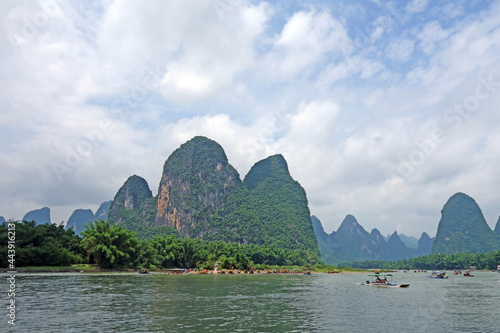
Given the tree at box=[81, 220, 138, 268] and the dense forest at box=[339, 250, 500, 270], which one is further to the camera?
the dense forest at box=[339, 250, 500, 270]

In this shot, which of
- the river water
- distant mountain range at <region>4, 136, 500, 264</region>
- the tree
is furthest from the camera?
distant mountain range at <region>4, 136, 500, 264</region>

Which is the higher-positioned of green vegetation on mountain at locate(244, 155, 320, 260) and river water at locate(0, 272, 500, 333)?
green vegetation on mountain at locate(244, 155, 320, 260)

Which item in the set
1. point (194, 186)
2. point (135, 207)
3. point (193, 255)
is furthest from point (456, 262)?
point (135, 207)

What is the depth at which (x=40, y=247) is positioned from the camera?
190ft

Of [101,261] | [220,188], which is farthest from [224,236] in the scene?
[101,261]

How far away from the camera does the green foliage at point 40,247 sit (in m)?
54.7

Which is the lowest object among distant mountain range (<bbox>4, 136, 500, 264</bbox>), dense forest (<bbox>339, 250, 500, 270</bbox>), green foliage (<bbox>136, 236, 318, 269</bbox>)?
dense forest (<bbox>339, 250, 500, 270</bbox>)

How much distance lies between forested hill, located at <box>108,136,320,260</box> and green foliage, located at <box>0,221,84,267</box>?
80436 mm

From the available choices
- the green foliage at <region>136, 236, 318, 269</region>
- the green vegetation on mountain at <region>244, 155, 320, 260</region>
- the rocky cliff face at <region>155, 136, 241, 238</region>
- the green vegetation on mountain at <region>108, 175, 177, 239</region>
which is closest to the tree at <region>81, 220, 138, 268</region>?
the green foliage at <region>136, 236, 318, 269</region>

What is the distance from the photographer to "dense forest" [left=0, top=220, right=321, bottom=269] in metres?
57.1

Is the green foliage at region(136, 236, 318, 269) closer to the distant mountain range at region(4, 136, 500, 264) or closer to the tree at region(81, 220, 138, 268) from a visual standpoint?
the tree at region(81, 220, 138, 268)

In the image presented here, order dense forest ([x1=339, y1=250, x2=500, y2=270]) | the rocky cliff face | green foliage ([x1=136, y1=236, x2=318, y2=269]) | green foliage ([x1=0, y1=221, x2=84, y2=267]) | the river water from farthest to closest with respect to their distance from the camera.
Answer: the rocky cliff face → dense forest ([x1=339, y1=250, x2=500, y2=270]) → green foliage ([x1=136, y1=236, x2=318, y2=269]) → green foliage ([x1=0, y1=221, x2=84, y2=267]) → the river water

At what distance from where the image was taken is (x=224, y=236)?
14488cm

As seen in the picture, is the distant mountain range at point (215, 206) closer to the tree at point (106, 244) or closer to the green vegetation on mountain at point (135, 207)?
the green vegetation on mountain at point (135, 207)
